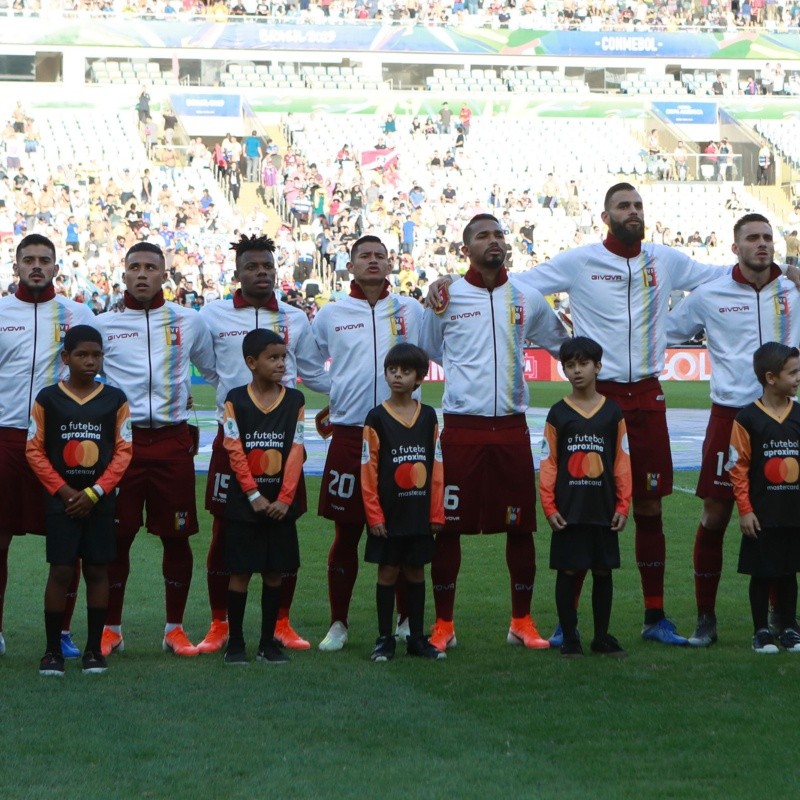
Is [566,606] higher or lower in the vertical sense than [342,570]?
lower

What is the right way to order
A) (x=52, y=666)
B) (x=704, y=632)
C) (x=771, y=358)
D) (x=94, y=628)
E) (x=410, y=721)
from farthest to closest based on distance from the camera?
(x=704, y=632)
(x=771, y=358)
(x=94, y=628)
(x=52, y=666)
(x=410, y=721)

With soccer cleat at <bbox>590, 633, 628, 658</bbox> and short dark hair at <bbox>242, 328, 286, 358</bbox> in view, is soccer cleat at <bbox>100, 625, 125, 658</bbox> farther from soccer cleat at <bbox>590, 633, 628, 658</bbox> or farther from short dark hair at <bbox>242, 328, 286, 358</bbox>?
soccer cleat at <bbox>590, 633, 628, 658</bbox>

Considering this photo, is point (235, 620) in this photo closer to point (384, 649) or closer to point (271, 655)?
point (271, 655)

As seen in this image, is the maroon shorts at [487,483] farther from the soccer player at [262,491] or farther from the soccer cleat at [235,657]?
the soccer cleat at [235,657]

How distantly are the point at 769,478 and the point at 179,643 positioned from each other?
2.85 meters

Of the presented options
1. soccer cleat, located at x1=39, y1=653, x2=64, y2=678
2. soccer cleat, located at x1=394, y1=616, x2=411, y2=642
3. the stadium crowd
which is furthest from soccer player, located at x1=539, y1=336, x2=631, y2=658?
the stadium crowd

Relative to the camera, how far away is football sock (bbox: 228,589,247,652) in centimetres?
632

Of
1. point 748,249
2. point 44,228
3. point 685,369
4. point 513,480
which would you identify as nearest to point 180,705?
point 513,480

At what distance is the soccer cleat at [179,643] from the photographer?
6.52 m

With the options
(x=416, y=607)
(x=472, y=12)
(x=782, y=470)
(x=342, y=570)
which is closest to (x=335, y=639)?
(x=342, y=570)

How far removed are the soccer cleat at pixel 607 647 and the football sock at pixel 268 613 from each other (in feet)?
4.80

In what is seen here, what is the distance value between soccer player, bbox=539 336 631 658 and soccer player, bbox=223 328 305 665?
1.18 metres

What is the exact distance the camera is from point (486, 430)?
6672mm

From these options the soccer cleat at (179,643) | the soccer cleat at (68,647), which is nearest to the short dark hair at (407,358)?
the soccer cleat at (179,643)
